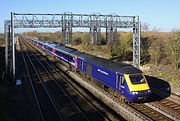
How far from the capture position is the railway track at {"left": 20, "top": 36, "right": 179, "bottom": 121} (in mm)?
18297

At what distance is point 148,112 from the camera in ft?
63.8

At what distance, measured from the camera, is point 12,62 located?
112ft

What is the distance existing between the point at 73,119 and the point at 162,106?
6.62m

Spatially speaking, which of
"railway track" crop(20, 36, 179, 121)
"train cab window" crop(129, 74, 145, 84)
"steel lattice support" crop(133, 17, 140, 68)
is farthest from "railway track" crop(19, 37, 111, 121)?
"steel lattice support" crop(133, 17, 140, 68)

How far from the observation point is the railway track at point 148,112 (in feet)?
60.0

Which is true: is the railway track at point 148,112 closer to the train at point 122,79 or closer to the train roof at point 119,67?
the train at point 122,79

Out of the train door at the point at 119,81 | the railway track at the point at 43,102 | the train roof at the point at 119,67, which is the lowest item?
the railway track at the point at 43,102

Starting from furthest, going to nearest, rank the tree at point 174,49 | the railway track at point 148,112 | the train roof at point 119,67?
the tree at point 174,49
the train roof at point 119,67
the railway track at point 148,112

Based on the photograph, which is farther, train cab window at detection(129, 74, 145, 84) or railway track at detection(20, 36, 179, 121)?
train cab window at detection(129, 74, 145, 84)

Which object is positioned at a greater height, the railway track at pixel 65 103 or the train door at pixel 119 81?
the train door at pixel 119 81

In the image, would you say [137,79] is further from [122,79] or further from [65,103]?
[65,103]

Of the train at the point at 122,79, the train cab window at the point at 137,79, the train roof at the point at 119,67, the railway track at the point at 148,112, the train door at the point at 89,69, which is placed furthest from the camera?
the train door at the point at 89,69

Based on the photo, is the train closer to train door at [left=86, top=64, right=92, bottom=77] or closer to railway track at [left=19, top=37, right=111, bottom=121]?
train door at [left=86, top=64, right=92, bottom=77]

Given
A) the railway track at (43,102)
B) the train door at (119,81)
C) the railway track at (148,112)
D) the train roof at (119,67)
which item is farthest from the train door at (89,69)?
the railway track at (148,112)
